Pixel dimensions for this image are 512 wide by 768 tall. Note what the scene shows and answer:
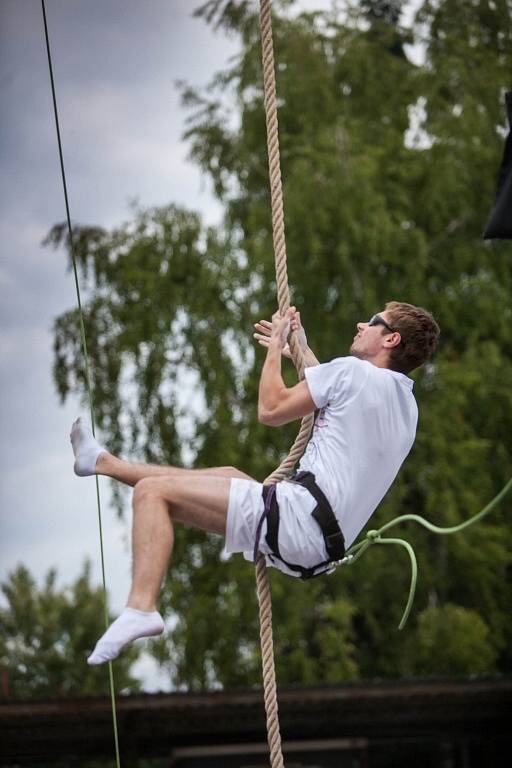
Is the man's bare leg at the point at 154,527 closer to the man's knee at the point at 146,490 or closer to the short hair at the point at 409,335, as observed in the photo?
the man's knee at the point at 146,490

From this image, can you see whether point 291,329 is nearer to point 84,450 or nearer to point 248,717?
point 84,450

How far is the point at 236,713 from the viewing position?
1034 cm

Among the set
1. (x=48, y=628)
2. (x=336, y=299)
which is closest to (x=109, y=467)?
(x=336, y=299)

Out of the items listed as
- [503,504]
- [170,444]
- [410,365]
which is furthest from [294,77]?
[410,365]

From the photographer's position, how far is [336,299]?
13.8 m

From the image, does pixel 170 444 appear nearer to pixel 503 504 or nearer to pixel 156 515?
pixel 503 504

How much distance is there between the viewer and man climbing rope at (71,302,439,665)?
3.62m

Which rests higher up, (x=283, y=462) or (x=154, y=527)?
(x=283, y=462)

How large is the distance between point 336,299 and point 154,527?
10374 mm

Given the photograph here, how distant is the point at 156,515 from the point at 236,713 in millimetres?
7107

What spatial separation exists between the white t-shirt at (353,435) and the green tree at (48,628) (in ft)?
72.2

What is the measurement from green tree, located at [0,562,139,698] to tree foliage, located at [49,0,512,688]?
40.1ft

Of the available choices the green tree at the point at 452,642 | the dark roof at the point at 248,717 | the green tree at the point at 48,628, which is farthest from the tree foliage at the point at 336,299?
the green tree at the point at 48,628

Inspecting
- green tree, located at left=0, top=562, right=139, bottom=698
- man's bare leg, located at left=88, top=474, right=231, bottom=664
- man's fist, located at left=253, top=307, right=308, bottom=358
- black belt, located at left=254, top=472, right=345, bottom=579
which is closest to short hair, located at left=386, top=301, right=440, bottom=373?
man's fist, located at left=253, top=307, right=308, bottom=358
